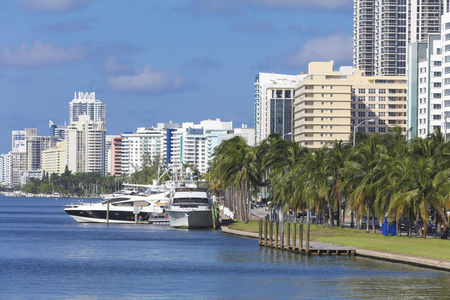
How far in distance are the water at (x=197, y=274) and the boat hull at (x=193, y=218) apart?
2104cm

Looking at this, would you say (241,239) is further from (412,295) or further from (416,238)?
(412,295)

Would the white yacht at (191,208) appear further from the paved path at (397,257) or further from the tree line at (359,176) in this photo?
the paved path at (397,257)

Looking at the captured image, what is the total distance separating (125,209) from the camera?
12200cm

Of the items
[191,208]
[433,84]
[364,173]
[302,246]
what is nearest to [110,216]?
[191,208]

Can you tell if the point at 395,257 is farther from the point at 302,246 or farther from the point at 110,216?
the point at 110,216

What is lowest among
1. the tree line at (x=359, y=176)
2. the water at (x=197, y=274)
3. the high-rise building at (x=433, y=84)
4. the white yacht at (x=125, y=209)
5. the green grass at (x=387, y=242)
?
the water at (x=197, y=274)

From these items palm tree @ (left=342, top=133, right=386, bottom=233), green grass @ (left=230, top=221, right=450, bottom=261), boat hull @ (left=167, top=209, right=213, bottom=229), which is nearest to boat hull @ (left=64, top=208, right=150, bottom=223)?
boat hull @ (left=167, top=209, right=213, bottom=229)

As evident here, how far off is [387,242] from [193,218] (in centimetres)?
4039

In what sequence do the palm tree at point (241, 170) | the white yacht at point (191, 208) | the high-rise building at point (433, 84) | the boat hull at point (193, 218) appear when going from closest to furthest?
the boat hull at point (193, 218)
the white yacht at point (191, 208)
the palm tree at point (241, 170)
the high-rise building at point (433, 84)

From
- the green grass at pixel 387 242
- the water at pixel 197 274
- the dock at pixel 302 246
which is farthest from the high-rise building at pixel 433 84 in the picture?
the dock at pixel 302 246

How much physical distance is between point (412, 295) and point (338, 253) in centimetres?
1772

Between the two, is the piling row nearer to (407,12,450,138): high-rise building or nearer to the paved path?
the paved path

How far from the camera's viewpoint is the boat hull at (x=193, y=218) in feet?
340

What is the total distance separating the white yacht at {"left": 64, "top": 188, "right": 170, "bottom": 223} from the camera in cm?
12144
